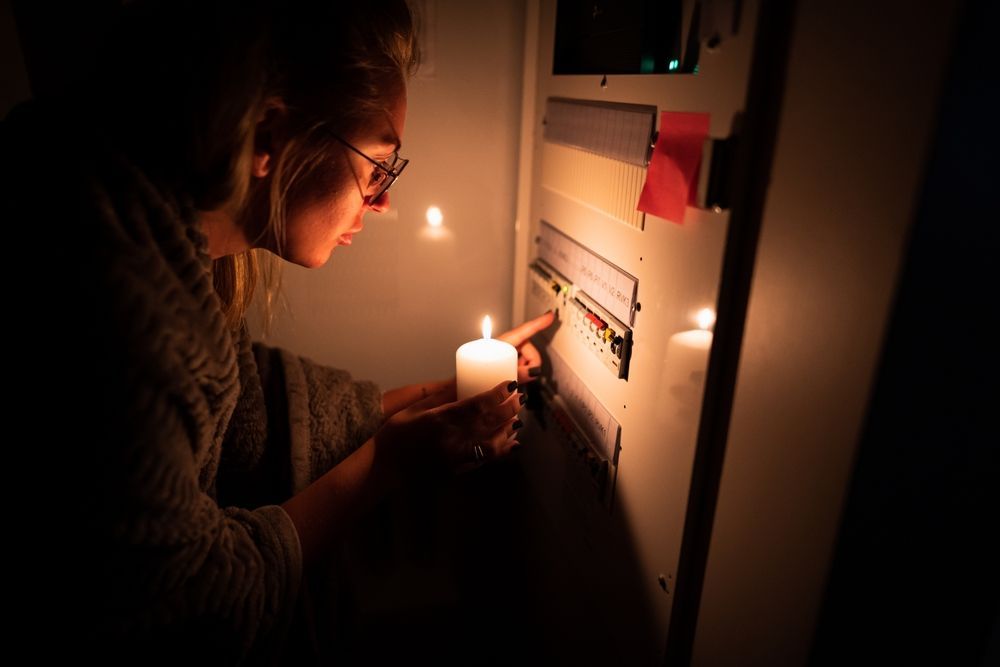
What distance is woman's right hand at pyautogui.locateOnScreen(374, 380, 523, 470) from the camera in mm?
755

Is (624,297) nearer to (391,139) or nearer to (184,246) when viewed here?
(391,139)

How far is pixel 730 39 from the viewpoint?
0.51m

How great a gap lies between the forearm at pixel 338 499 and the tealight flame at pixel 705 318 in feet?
1.30

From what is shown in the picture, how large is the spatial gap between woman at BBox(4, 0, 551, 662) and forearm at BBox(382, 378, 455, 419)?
28 cm

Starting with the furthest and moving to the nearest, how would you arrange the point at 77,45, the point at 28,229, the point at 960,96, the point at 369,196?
the point at 77,45, the point at 369,196, the point at 28,229, the point at 960,96

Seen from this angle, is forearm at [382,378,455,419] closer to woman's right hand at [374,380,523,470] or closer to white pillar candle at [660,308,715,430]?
woman's right hand at [374,380,523,470]

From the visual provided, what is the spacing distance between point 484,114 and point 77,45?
0.66m

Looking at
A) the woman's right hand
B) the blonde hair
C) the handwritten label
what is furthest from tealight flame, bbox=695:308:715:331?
the blonde hair

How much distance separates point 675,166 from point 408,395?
2.00ft

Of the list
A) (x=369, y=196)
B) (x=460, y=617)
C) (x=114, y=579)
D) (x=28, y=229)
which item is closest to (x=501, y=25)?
(x=369, y=196)

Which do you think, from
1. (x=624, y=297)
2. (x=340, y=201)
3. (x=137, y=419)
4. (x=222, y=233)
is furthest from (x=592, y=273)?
(x=137, y=419)

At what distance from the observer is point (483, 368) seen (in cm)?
86

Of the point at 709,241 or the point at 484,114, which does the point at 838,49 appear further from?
the point at 484,114

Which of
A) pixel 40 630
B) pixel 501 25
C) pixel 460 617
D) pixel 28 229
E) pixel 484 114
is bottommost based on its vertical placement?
pixel 460 617
